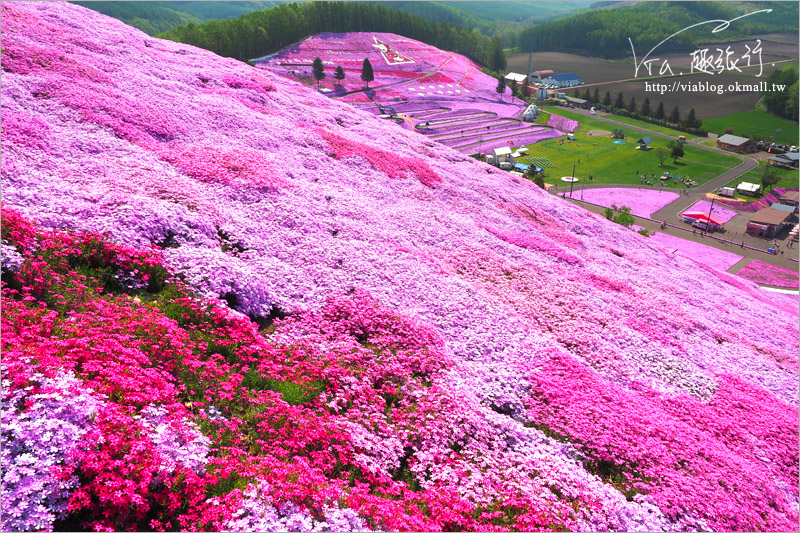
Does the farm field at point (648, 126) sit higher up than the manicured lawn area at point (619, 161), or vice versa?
the farm field at point (648, 126)

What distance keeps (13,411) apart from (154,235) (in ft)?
29.6

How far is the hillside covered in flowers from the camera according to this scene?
28.7ft

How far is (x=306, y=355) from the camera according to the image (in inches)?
561

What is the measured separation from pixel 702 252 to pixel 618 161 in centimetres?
6229

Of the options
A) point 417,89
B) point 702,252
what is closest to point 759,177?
point 702,252

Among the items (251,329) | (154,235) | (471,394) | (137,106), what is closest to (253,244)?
(154,235)

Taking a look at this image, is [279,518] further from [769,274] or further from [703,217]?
[703,217]

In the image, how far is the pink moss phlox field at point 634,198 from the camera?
106469mm

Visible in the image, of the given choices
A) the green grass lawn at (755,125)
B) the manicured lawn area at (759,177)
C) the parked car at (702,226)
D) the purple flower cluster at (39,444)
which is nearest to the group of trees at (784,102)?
the green grass lawn at (755,125)
